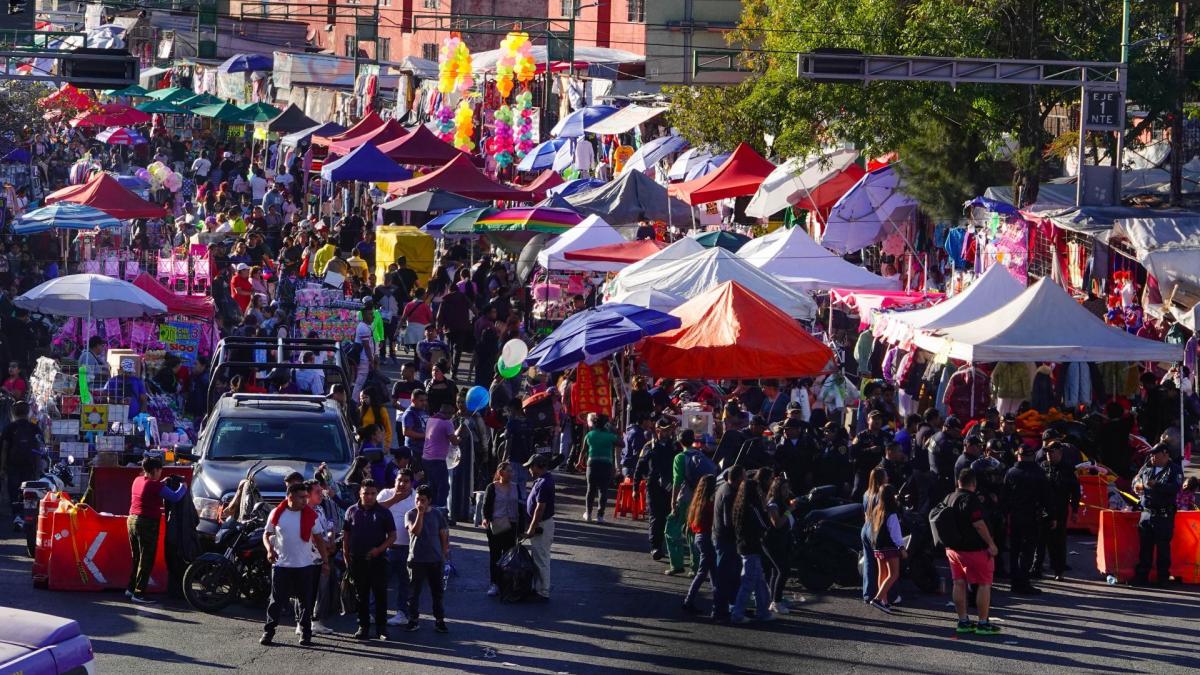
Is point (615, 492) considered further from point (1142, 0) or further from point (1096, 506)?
point (1142, 0)

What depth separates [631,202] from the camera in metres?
32.5

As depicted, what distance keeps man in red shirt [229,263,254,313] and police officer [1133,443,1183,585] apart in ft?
51.9

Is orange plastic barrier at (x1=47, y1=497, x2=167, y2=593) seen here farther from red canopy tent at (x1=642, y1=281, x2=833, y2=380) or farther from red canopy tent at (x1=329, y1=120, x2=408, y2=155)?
red canopy tent at (x1=329, y1=120, x2=408, y2=155)

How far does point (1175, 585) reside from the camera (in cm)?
1672

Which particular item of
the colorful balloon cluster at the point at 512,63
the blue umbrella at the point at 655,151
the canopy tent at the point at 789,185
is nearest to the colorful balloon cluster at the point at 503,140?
the colorful balloon cluster at the point at 512,63

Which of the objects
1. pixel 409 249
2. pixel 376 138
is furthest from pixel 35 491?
pixel 376 138

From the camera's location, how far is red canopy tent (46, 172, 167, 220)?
31.4 meters

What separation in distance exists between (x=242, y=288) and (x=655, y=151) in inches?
633

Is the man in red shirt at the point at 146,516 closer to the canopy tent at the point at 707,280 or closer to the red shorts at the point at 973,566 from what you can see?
the red shorts at the point at 973,566

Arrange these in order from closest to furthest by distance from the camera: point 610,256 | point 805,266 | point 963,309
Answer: point 963,309
point 805,266
point 610,256

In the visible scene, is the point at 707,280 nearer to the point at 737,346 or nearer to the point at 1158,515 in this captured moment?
the point at 737,346

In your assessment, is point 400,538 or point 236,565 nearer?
point 400,538

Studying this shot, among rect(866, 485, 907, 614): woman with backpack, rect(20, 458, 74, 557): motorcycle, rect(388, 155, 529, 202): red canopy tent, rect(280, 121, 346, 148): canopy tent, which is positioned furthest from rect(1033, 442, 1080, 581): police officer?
rect(280, 121, 346, 148): canopy tent

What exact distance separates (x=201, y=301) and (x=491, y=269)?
836cm
